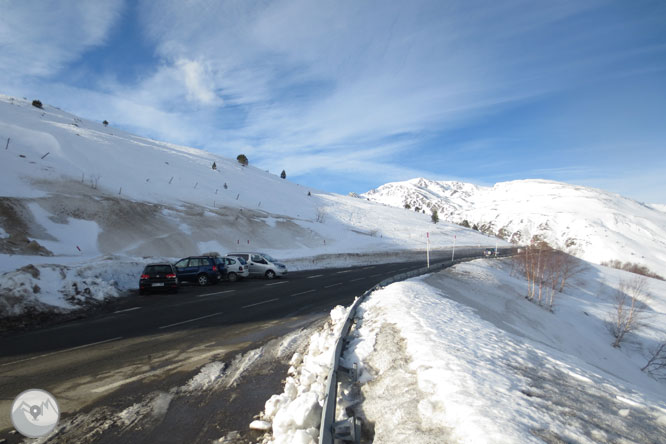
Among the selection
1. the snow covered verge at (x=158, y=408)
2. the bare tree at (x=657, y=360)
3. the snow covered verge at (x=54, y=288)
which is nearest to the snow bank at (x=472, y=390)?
the snow covered verge at (x=158, y=408)

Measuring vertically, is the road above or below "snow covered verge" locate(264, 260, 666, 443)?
below

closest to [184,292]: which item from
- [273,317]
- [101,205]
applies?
[273,317]

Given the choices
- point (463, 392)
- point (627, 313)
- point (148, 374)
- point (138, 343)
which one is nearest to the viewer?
point (463, 392)

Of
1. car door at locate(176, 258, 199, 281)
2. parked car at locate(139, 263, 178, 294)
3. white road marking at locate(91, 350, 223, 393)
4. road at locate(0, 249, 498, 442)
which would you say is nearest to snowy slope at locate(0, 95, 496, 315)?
parked car at locate(139, 263, 178, 294)

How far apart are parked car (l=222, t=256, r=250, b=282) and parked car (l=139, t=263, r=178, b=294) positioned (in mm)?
4919

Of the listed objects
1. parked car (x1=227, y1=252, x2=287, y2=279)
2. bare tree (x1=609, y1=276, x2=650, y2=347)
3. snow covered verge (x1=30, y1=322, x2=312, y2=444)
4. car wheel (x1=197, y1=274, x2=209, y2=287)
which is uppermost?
snow covered verge (x1=30, y1=322, x2=312, y2=444)

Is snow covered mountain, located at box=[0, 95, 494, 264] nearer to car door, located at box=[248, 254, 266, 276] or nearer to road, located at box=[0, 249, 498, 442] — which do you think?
road, located at box=[0, 249, 498, 442]

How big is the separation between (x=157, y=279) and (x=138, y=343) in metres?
8.30

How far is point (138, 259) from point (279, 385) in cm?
1714

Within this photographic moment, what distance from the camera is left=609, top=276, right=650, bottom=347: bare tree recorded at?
22.6 metres

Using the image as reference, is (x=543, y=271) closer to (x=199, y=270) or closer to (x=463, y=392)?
(x=199, y=270)

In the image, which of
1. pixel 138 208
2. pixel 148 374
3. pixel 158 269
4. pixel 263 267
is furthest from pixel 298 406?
pixel 138 208

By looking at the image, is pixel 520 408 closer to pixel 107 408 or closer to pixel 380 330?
pixel 380 330

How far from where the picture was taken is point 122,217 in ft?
99.5
